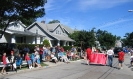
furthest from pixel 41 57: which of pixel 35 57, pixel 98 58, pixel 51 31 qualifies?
pixel 51 31

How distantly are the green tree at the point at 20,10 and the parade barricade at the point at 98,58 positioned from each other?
789 cm

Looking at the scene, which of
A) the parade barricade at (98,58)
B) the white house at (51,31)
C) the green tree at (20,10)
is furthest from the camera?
the white house at (51,31)

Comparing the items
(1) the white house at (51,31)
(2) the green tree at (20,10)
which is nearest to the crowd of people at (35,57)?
(2) the green tree at (20,10)

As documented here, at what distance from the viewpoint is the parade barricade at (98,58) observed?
20094 mm

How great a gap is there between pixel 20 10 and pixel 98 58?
9938 millimetres

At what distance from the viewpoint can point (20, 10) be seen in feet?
43.7

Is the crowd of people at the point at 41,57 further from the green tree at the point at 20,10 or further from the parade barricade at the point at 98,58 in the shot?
the green tree at the point at 20,10

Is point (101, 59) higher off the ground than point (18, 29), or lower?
lower

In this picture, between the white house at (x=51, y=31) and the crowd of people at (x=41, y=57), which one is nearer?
the crowd of people at (x=41, y=57)

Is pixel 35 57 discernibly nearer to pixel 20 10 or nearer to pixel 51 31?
pixel 20 10

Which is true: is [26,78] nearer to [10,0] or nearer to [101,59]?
[10,0]

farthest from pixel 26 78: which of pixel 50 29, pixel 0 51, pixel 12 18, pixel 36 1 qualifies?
pixel 50 29

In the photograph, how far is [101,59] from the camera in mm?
20172

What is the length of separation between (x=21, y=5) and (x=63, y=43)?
135ft
